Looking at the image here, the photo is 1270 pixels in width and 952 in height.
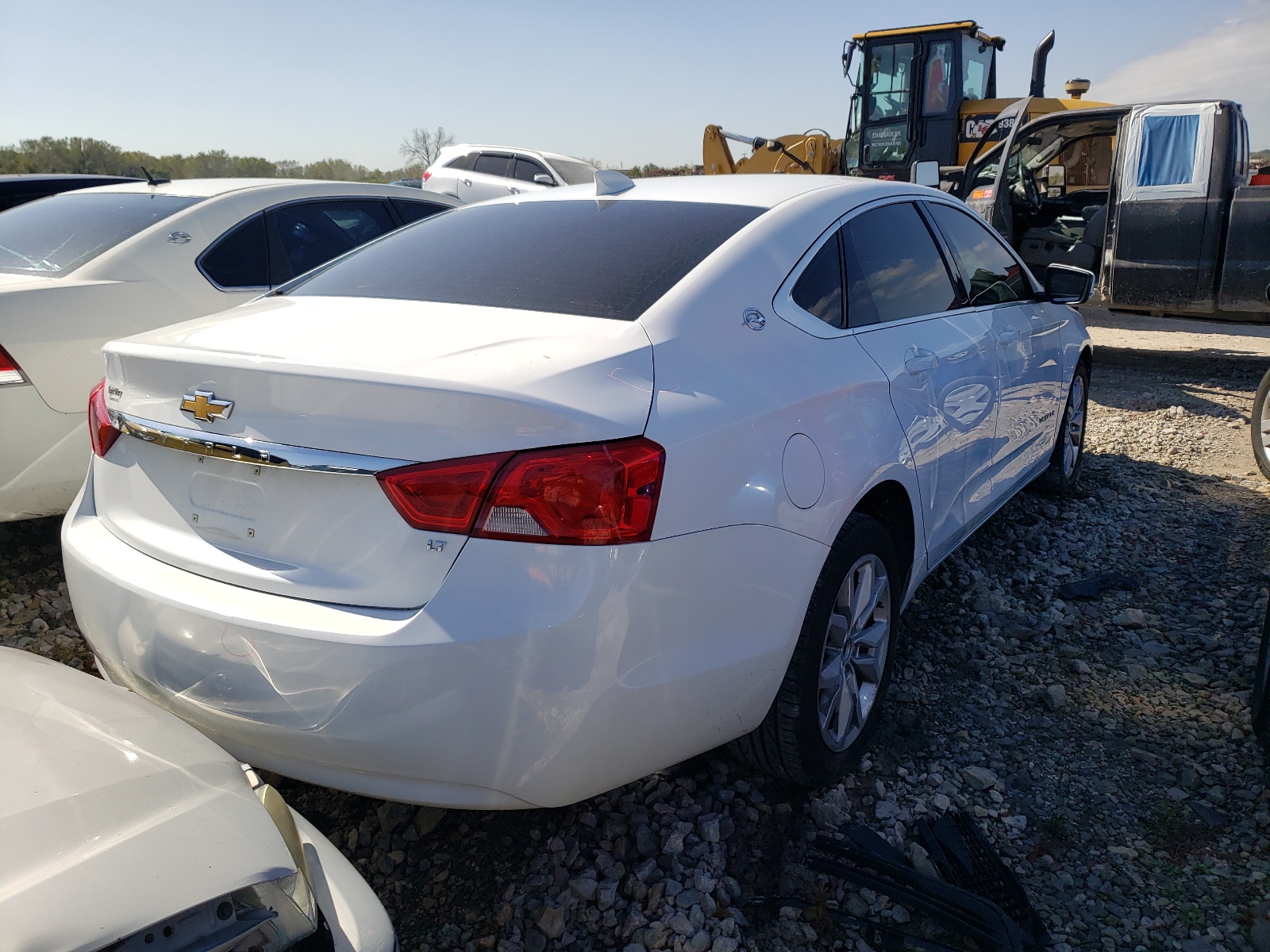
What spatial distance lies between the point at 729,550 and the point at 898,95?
12.2 meters

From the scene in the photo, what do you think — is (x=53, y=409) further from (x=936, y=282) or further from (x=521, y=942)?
(x=936, y=282)

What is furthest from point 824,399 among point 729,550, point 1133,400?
point 1133,400

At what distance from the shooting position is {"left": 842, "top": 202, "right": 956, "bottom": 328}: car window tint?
2.78 m

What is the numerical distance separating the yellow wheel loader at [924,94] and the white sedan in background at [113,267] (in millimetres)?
8152

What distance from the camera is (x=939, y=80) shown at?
12.3m

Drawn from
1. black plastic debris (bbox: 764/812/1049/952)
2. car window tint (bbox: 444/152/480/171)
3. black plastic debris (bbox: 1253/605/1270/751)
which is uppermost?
car window tint (bbox: 444/152/480/171)

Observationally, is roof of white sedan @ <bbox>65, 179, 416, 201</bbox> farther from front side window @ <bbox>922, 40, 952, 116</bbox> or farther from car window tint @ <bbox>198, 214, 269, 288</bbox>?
front side window @ <bbox>922, 40, 952, 116</bbox>

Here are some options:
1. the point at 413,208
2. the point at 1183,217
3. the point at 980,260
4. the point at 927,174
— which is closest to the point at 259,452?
the point at 980,260

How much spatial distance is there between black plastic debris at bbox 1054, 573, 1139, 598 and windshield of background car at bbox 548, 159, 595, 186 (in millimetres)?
10421

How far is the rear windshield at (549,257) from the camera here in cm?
228

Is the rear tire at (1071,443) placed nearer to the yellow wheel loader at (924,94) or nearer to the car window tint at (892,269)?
the car window tint at (892,269)

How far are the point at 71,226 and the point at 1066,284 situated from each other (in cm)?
453

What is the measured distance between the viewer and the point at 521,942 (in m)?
2.09

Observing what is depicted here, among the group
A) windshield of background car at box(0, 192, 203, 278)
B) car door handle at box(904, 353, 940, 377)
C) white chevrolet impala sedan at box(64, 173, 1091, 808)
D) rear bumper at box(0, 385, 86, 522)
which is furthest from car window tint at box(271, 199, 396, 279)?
car door handle at box(904, 353, 940, 377)
